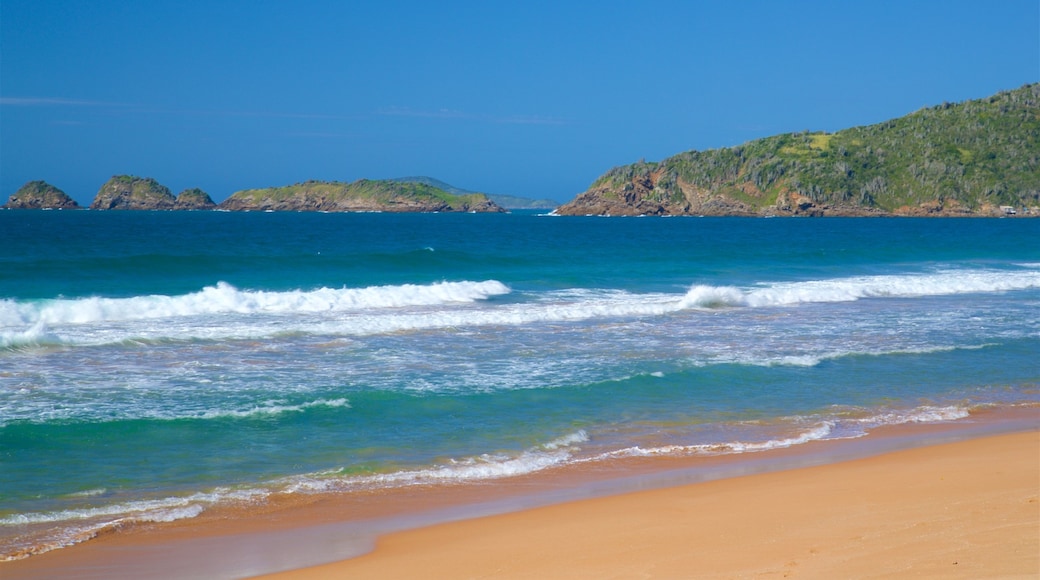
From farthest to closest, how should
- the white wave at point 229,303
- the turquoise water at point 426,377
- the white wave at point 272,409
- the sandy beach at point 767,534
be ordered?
the white wave at point 229,303, the white wave at point 272,409, the turquoise water at point 426,377, the sandy beach at point 767,534

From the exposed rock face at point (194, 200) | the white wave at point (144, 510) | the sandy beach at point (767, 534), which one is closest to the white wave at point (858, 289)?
the sandy beach at point (767, 534)

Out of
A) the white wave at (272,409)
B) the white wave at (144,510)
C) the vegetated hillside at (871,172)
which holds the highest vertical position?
the vegetated hillside at (871,172)

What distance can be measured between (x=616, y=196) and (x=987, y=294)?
109 metres

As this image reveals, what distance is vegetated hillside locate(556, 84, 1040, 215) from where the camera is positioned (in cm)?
10738

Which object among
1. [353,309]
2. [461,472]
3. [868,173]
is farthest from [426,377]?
[868,173]

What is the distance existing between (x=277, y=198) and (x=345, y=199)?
12955 mm

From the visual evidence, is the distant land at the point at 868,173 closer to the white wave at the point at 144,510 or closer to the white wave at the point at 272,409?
the white wave at the point at 272,409

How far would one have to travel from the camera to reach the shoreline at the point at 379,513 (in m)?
6.48

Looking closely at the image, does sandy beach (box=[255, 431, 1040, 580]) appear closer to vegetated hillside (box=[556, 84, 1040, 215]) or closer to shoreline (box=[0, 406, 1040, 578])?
shoreline (box=[0, 406, 1040, 578])

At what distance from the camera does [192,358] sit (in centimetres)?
1444

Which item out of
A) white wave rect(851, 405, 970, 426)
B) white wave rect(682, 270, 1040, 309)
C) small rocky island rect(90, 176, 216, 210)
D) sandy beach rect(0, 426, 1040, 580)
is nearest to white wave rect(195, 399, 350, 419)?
sandy beach rect(0, 426, 1040, 580)

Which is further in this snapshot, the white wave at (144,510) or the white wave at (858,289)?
the white wave at (858,289)

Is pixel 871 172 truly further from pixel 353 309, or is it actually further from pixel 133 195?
pixel 133 195

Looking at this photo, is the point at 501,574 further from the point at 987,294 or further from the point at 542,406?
the point at 987,294
